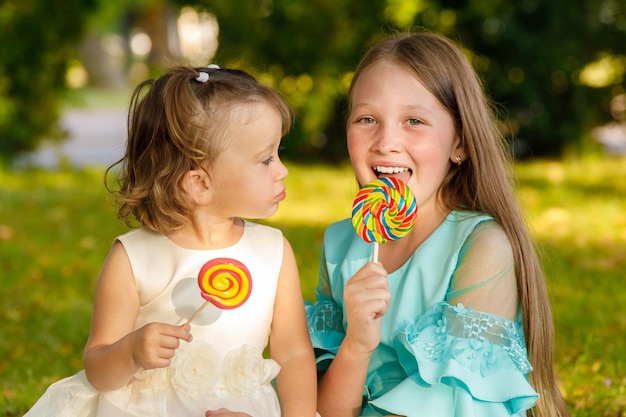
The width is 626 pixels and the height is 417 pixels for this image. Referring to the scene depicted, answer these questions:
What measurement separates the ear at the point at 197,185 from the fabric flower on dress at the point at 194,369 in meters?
0.41

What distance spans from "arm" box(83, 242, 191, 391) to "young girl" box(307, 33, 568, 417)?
57 cm

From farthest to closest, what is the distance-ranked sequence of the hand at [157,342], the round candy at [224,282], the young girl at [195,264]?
the young girl at [195,264] → the round candy at [224,282] → the hand at [157,342]

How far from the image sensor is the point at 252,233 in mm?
2807

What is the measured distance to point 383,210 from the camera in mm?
2721

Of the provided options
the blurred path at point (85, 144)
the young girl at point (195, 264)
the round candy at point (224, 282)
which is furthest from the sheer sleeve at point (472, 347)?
the blurred path at point (85, 144)

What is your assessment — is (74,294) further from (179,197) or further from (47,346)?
(179,197)

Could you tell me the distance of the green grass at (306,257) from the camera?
13.7ft

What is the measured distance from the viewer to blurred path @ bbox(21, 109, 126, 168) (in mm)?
10320

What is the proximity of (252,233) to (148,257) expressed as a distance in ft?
1.09

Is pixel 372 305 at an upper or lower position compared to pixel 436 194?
lower

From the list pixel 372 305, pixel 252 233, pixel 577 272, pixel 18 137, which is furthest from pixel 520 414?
pixel 18 137

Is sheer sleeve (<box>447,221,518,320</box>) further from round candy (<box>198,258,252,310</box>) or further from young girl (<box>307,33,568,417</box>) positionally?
round candy (<box>198,258,252,310</box>)

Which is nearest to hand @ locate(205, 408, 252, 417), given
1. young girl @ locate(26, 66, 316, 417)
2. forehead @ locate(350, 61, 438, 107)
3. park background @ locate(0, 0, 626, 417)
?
young girl @ locate(26, 66, 316, 417)

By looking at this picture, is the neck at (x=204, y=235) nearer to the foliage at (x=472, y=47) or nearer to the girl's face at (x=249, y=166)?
the girl's face at (x=249, y=166)
